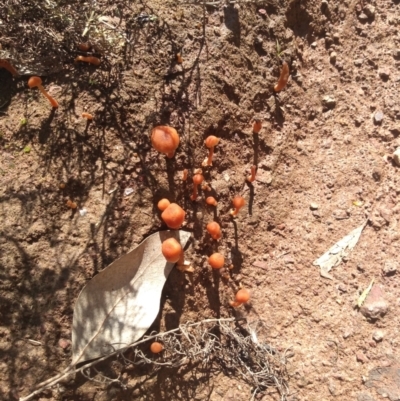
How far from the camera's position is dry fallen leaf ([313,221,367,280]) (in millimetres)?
3771

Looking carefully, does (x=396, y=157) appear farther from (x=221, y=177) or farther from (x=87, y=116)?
(x=87, y=116)

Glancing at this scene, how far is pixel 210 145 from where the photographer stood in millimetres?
3326

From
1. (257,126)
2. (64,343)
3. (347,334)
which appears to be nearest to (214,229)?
(257,126)

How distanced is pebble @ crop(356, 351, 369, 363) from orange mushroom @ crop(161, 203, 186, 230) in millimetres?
1815

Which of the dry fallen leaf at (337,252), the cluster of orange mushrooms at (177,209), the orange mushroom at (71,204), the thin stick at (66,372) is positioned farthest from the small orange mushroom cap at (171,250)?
the dry fallen leaf at (337,252)

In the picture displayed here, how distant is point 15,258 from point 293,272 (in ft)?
7.01

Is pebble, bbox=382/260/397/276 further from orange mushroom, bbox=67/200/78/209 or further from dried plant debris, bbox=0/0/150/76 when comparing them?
dried plant debris, bbox=0/0/150/76

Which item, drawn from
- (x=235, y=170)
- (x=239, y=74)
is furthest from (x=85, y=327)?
(x=239, y=74)

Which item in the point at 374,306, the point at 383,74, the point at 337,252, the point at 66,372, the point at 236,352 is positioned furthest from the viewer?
the point at 383,74

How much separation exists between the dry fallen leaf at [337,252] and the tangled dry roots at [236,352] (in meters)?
0.68

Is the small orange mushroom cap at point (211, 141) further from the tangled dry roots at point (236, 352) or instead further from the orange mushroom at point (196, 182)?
the tangled dry roots at point (236, 352)

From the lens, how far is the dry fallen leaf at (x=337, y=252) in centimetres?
377

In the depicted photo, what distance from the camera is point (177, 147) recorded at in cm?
335

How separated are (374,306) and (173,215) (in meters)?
1.85
